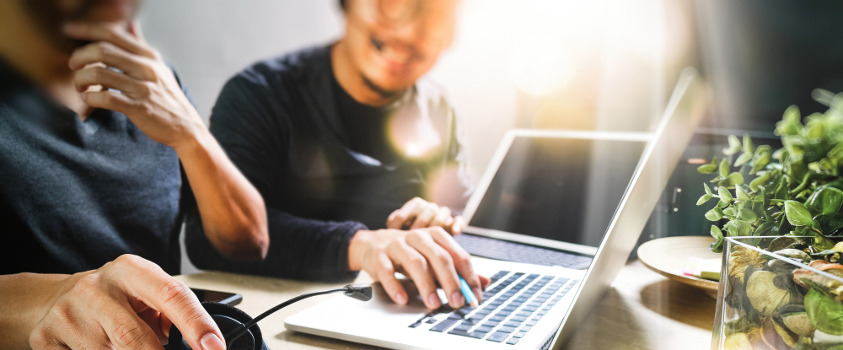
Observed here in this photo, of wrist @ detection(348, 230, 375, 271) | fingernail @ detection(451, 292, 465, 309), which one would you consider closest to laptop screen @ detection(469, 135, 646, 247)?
wrist @ detection(348, 230, 375, 271)

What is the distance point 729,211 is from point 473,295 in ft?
0.95

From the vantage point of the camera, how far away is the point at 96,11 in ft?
2.03

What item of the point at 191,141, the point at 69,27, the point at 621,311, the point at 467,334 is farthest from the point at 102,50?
the point at 621,311

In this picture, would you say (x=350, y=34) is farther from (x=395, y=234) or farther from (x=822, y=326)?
(x=822, y=326)

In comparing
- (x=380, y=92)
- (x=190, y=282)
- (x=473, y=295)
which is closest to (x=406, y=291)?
(x=473, y=295)

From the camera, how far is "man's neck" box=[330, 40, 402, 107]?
91 cm

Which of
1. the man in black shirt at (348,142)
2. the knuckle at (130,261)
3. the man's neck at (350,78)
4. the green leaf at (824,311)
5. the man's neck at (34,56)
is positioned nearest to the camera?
the green leaf at (824,311)

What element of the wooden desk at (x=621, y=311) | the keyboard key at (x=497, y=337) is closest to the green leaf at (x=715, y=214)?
the wooden desk at (x=621, y=311)

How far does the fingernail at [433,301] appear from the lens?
2.03ft

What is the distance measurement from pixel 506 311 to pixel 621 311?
129mm

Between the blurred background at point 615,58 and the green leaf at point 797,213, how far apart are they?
0.34m

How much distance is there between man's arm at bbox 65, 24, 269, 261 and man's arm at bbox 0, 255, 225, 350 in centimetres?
24

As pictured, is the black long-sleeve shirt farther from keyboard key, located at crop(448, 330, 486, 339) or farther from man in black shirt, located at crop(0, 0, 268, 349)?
keyboard key, located at crop(448, 330, 486, 339)

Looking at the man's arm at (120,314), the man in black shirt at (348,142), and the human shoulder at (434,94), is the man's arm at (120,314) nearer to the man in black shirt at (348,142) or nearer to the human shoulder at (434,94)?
the man in black shirt at (348,142)
